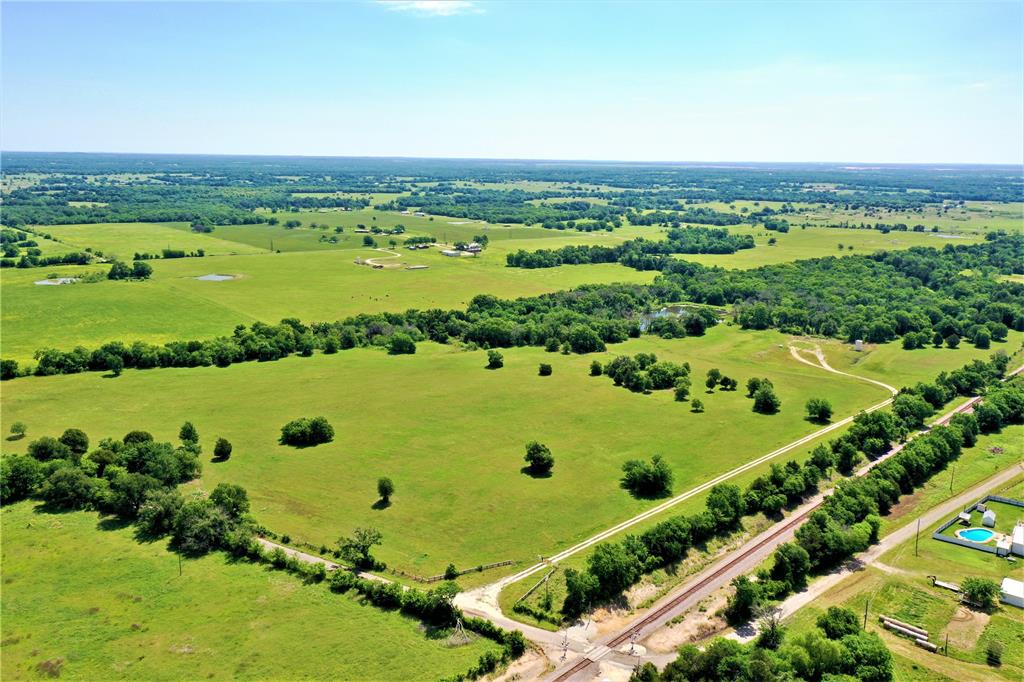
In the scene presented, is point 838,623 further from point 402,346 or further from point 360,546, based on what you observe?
point 402,346

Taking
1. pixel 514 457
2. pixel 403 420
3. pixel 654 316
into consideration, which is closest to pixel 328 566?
pixel 514 457

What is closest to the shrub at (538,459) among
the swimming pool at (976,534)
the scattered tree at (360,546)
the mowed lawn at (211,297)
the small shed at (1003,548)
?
the scattered tree at (360,546)

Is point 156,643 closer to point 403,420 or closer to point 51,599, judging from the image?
point 51,599

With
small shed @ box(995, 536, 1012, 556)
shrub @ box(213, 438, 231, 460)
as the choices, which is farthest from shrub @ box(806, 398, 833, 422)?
shrub @ box(213, 438, 231, 460)

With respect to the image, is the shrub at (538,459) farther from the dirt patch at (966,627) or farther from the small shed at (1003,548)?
the small shed at (1003,548)

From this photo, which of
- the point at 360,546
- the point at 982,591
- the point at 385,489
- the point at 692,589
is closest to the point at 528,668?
the point at 692,589
